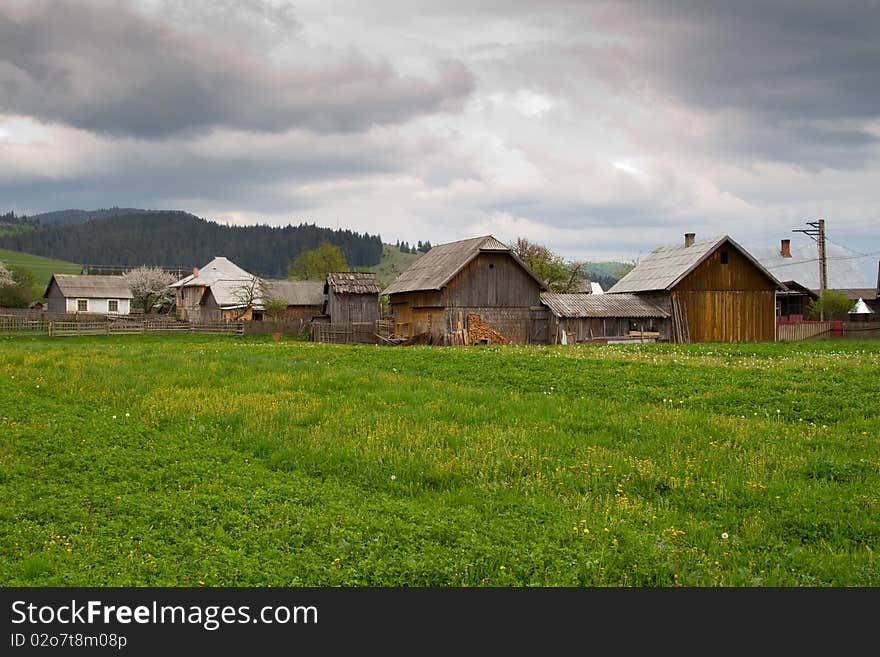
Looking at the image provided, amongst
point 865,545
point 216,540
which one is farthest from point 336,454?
point 865,545

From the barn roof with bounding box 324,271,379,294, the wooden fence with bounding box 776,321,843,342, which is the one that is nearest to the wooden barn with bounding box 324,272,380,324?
the barn roof with bounding box 324,271,379,294

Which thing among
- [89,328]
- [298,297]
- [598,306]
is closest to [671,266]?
[598,306]

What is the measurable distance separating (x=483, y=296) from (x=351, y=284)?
55.8 ft

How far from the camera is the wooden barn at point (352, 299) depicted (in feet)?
198

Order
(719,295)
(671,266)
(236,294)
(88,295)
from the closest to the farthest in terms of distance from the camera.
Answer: (719,295) < (671,266) < (236,294) < (88,295)

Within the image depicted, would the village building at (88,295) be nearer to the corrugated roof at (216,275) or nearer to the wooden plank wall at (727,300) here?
the corrugated roof at (216,275)

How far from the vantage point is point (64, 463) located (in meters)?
11.3

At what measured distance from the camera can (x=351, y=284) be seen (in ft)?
199

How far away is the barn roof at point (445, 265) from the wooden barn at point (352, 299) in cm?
739

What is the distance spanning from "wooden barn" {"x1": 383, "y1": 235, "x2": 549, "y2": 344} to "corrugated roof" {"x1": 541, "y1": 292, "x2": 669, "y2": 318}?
3.91ft

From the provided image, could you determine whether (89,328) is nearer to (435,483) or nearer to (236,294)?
(236,294)

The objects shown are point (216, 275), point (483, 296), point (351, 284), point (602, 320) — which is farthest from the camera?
point (216, 275)

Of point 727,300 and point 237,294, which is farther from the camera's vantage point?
point 237,294

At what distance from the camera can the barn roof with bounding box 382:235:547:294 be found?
4647cm
